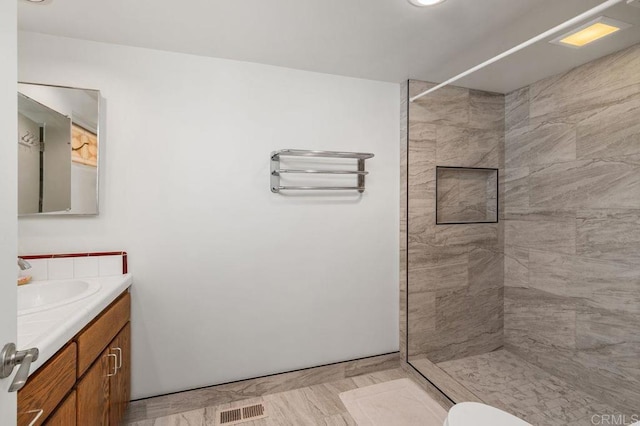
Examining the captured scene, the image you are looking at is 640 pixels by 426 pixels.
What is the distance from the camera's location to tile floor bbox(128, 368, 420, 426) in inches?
74.5

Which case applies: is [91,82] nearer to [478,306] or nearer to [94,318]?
[94,318]

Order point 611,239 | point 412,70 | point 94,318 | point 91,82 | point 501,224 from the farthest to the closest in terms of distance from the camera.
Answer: point 501,224
point 412,70
point 611,239
point 91,82
point 94,318

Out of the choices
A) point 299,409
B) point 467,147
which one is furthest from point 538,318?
point 299,409

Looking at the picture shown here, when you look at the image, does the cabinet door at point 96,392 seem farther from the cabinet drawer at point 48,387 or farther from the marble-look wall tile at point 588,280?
the marble-look wall tile at point 588,280

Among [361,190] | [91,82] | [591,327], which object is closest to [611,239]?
[591,327]

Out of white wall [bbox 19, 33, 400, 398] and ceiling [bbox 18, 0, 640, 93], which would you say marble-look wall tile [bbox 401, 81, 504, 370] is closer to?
white wall [bbox 19, 33, 400, 398]

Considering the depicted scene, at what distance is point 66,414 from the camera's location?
3.55 ft

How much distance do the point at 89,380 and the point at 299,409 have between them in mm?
1237

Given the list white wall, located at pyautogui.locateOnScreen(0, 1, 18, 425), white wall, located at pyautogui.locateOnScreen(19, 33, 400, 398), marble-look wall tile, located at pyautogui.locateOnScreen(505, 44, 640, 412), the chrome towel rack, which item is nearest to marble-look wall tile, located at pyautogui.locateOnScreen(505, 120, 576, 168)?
marble-look wall tile, located at pyautogui.locateOnScreen(505, 44, 640, 412)

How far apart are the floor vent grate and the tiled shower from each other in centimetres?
121

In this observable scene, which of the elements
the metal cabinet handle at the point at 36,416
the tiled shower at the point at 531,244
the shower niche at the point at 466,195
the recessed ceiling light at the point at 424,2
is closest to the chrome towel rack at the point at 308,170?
the tiled shower at the point at 531,244

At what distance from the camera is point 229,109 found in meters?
2.09

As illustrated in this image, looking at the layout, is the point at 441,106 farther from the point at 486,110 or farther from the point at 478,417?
the point at 478,417

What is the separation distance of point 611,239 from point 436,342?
54.3 inches
